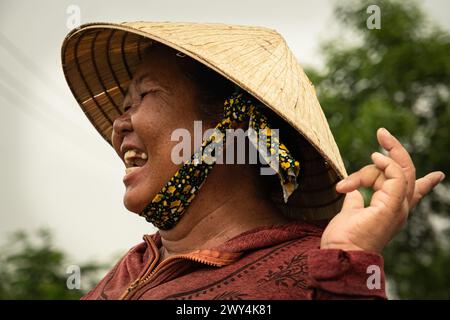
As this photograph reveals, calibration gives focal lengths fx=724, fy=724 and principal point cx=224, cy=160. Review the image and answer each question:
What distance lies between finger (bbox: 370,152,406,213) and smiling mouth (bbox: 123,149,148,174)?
40.3 inches

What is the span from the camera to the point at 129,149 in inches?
109

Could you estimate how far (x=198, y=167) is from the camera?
2.63 metres

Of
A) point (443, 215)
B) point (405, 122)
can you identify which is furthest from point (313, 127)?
point (443, 215)

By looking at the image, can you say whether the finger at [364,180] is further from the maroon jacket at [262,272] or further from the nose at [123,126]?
the nose at [123,126]

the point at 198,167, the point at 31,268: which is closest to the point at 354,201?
the point at 198,167

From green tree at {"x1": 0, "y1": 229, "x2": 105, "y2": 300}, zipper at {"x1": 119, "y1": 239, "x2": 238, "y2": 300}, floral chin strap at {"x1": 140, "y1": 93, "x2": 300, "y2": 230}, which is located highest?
floral chin strap at {"x1": 140, "y1": 93, "x2": 300, "y2": 230}

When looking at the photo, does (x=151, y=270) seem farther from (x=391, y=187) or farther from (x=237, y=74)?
(x=391, y=187)

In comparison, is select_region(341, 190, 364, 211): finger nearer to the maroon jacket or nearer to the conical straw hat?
the maroon jacket

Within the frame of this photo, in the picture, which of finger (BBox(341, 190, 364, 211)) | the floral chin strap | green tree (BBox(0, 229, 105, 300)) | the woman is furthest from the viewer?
green tree (BBox(0, 229, 105, 300))

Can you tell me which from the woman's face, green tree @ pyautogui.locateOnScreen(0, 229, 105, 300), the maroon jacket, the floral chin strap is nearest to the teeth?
the woman's face

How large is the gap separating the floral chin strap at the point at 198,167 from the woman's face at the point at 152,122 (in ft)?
0.12

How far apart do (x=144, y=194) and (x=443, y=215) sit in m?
9.32

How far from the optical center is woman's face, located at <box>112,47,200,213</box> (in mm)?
2643
